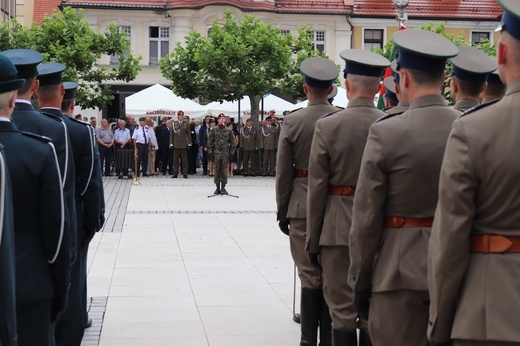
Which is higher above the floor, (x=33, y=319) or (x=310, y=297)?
(x=33, y=319)

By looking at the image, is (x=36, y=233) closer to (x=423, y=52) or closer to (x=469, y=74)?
(x=423, y=52)

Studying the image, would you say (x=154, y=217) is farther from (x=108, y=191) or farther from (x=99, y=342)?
(x=99, y=342)

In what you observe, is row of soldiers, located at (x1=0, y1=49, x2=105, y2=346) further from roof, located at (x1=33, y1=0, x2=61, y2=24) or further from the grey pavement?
roof, located at (x1=33, y1=0, x2=61, y2=24)

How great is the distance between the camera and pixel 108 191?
2139 centimetres

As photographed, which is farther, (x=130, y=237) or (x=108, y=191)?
(x=108, y=191)

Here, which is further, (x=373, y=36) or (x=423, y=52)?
(x=373, y=36)

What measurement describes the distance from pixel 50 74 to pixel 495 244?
3973mm

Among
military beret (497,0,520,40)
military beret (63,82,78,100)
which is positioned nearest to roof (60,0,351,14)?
military beret (63,82,78,100)

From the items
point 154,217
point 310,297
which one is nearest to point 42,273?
point 310,297

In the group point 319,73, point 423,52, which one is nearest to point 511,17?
point 423,52

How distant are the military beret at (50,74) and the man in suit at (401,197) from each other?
2.85 m

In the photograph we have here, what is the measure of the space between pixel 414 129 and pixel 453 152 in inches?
39.9

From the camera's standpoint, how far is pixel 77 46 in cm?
2938

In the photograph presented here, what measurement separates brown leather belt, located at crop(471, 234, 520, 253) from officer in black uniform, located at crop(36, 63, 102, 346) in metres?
3.77
